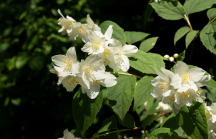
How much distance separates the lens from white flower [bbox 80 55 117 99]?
1112mm

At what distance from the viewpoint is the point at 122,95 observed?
3.62 ft

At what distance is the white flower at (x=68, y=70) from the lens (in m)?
1.08

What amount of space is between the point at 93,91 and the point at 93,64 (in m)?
0.17

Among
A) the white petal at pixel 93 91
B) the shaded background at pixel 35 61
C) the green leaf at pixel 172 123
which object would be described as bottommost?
the shaded background at pixel 35 61

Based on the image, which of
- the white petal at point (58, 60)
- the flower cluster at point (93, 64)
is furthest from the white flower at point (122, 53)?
the white petal at point (58, 60)

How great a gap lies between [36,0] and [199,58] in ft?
9.28

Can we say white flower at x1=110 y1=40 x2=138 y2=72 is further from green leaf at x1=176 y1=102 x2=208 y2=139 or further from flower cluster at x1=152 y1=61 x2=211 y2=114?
green leaf at x1=176 y1=102 x2=208 y2=139

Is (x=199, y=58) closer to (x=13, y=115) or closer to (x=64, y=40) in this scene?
(x=64, y=40)

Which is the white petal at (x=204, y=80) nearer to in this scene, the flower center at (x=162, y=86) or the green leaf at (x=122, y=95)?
the flower center at (x=162, y=86)

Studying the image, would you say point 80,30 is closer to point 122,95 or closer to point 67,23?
point 67,23

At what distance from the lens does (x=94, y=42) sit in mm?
1175

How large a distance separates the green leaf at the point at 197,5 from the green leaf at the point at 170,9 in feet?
0.22

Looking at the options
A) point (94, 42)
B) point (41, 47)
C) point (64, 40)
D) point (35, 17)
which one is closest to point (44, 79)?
point (41, 47)

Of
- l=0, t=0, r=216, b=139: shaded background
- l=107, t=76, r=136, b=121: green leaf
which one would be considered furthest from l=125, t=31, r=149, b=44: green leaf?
l=0, t=0, r=216, b=139: shaded background
